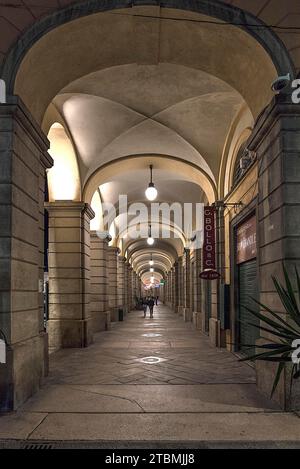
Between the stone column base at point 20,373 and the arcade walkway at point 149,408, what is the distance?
184mm

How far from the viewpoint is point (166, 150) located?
1370cm

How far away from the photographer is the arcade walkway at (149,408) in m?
4.77

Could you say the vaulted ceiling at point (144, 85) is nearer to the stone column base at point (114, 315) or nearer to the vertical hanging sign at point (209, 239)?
→ the vertical hanging sign at point (209, 239)

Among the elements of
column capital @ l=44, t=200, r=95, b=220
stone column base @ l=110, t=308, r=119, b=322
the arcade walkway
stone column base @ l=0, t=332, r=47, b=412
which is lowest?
stone column base @ l=110, t=308, r=119, b=322

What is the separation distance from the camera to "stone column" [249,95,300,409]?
607 cm

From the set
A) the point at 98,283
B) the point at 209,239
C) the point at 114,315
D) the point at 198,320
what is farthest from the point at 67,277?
the point at 114,315

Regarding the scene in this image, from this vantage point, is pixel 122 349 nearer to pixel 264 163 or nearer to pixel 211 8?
pixel 264 163

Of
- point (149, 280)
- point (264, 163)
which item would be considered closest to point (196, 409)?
point (264, 163)

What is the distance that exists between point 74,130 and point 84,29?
4.81 metres

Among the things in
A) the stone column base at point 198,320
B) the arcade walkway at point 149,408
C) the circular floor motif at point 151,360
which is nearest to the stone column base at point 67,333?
the arcade walkway at point 149,408

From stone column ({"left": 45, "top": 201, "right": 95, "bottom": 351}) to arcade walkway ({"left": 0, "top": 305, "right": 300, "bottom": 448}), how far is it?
2.28 metres

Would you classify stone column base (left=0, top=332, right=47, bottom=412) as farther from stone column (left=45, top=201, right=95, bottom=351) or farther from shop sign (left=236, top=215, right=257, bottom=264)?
stone column (left=45, top=201, right=95, bottom=351)

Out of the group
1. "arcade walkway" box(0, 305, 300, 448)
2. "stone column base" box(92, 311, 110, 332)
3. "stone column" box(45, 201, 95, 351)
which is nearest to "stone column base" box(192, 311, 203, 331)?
"stone column base" box(92, 311, 110, 332)

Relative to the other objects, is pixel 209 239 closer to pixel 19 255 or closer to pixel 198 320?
pixel 198 320
